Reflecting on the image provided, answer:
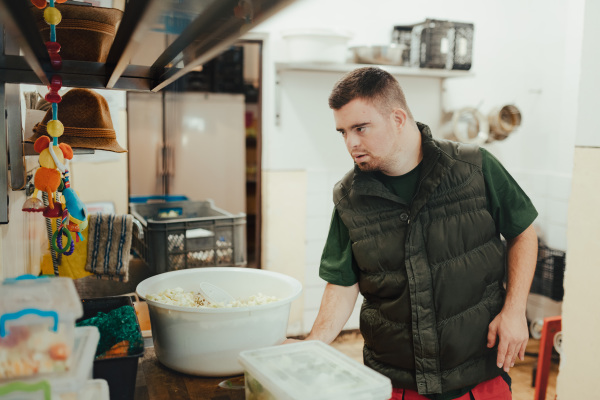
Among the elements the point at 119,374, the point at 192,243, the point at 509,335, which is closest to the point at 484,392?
the point at 509,335

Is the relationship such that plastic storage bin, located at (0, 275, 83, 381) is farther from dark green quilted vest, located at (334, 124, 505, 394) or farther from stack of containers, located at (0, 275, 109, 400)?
dark green quilted vest, located at (334, 124, 505, 394)

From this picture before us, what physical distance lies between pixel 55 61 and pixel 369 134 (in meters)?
0.82

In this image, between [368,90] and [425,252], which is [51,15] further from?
[425,252]

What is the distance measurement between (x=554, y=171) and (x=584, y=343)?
2086 millimetres

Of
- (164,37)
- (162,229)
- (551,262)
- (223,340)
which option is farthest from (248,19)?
(551,262)

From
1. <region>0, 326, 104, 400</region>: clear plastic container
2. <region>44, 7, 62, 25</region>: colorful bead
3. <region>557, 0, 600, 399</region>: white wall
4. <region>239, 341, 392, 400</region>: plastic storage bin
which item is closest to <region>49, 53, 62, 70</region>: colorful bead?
<region>44, 7, 62, 25</region>: colorful bead

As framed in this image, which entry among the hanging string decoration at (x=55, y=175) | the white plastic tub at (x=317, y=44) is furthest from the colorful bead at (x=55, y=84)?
the white plastic tub at (x=317, y=44)

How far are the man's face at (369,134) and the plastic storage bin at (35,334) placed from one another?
0.94 metres

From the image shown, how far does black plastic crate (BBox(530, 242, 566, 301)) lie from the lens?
3648 mm

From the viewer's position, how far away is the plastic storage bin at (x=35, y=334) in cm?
72

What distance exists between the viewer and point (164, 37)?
89 centimetres

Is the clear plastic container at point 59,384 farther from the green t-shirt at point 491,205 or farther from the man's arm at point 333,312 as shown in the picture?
the green t-shirt at point 491,205

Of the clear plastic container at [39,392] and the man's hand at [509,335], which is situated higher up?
the clear plastic container at [39,392]

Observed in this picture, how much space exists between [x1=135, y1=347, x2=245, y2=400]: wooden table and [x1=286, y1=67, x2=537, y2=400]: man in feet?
1.14
